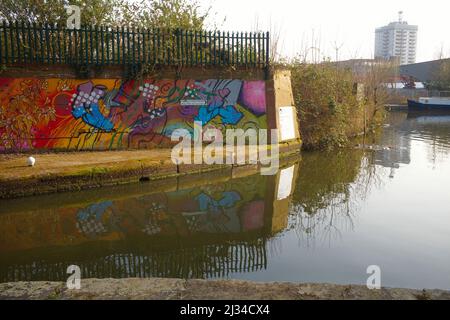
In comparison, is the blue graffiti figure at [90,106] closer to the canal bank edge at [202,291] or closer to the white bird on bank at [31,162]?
the white bird on bank at [31,162]

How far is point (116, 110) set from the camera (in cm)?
1180

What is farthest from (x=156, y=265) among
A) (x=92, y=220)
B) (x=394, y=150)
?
(x=394, y=150)

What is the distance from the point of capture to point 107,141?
38.5 feet

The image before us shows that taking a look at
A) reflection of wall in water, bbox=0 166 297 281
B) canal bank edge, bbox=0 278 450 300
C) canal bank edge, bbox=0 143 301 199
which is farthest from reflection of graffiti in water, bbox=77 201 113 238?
canal bank edge, bbox=0 278 450 300

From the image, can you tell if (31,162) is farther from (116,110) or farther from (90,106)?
(116,110)

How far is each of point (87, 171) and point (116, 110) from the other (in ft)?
10.9

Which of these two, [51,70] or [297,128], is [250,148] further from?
[51,70]

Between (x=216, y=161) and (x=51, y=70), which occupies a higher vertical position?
(x=51, y=70)

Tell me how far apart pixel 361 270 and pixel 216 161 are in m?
6.41

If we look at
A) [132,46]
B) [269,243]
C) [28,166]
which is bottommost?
[269,243]

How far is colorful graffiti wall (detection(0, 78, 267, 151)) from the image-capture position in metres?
10.8

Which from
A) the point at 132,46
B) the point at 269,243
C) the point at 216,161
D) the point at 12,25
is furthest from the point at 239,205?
the point at 12,25

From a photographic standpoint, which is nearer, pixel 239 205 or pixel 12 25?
pixel 239 205

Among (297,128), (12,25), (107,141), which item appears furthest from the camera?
(297,128)
